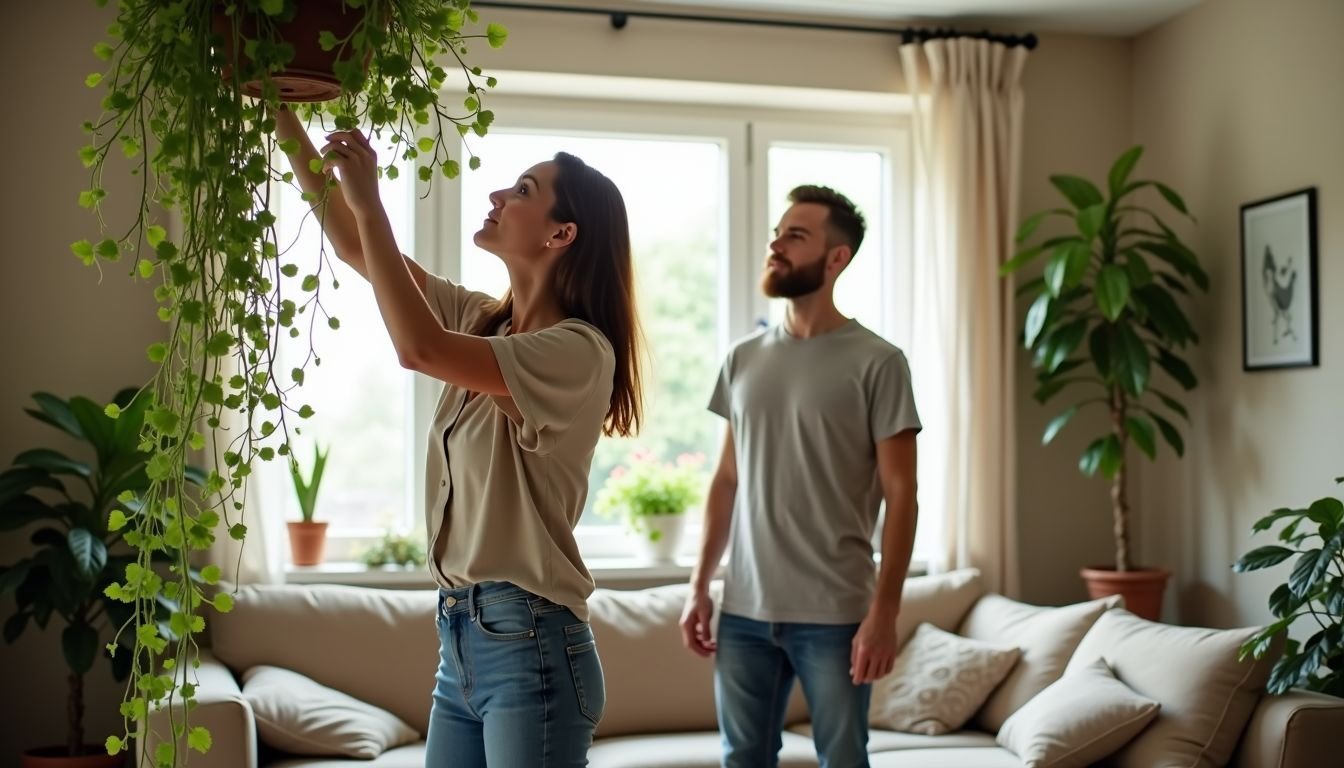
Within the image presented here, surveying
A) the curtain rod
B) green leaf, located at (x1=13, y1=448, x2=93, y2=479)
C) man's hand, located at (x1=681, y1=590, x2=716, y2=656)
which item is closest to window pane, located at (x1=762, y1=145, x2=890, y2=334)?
the curtain rod

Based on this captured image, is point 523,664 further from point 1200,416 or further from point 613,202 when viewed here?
point 1200,416

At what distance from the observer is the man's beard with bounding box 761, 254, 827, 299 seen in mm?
2875

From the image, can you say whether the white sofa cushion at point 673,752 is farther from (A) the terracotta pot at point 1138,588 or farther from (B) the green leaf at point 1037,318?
(B) the green leaf at point 1037,318

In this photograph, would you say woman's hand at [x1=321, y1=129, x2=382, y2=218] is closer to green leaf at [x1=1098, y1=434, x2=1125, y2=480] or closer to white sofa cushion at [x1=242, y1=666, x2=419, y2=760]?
white sofa cushion at [x1=242, y1=666, x2=419, y2=760]

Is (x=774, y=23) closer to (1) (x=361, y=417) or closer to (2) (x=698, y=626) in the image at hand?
(1) (x=361, y=417)

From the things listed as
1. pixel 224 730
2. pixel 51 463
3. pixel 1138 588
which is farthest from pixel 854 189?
pixel 224 730

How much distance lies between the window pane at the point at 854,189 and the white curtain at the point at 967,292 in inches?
10.5

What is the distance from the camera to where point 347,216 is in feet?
5.69

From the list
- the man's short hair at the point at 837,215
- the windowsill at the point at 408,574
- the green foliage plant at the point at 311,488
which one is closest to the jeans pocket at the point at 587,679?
the man's short hair at the point at 837,215

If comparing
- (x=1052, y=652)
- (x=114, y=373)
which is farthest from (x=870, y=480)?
(x=114, y=373)

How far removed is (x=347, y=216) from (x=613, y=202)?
36cm

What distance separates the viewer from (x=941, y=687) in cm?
357

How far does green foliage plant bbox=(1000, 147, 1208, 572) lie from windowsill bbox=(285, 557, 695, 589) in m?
1.33

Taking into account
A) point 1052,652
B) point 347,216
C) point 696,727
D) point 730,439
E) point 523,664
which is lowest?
point 696,727
